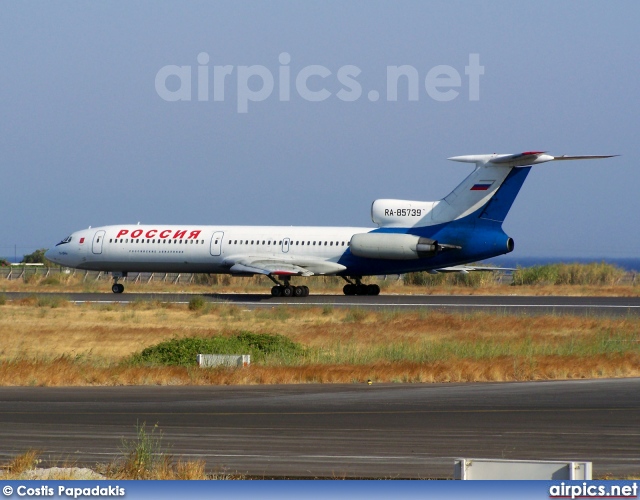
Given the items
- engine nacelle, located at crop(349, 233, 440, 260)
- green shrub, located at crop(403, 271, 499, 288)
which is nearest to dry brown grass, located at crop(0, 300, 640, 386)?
engine nacelle, located at crop(349, 233, 440, 260)

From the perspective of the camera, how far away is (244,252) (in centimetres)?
5356

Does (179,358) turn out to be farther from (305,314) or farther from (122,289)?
(122,289)

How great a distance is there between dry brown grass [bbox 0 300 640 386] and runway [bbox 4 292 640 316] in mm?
4156

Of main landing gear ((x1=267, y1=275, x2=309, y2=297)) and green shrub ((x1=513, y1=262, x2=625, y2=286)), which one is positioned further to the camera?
green shrub ((x1=513, y1=262, x2=625, y2=286))

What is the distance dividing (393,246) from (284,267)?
5776 millimetres

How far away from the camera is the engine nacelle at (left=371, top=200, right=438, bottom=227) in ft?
168

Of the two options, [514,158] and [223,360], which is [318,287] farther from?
[223,360]

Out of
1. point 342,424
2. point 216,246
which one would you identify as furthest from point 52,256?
point 342,424

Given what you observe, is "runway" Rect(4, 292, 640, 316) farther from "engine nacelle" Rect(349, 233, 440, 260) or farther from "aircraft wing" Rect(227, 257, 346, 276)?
"engine nacelle" Rect(349, 233, 440, 260)

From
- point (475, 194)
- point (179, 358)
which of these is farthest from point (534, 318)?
point (179, 358)

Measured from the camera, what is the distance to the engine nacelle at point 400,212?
5112cm

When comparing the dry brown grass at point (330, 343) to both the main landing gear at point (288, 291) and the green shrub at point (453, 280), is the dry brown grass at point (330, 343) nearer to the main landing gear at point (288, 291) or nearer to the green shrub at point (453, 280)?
the main landing gear at point (288, 291)

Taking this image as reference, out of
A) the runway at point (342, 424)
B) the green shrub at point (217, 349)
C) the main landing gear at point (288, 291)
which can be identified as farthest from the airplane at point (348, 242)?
the runway at point (342, 424)

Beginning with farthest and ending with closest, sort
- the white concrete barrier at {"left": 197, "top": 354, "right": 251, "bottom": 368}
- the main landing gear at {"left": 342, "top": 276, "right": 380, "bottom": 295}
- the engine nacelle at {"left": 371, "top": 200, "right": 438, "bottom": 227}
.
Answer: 1. the main landing gear at {"left": 342, "top": 276, "right": 380, "bottom": 295}
2. the engine nacelle at {"left": 371, "top": 200, "right": 438, "bottom": 227}
3. the white concrete barrier at {"left": 197, "top": 354, "right": 251, "bottom": 368}
